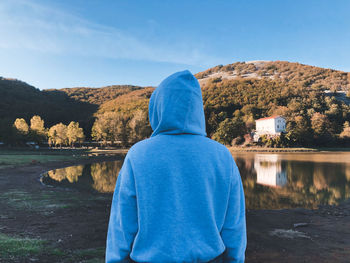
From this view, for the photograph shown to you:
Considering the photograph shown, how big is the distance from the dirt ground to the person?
4.24 meters

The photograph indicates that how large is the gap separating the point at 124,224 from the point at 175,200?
321 millimetres

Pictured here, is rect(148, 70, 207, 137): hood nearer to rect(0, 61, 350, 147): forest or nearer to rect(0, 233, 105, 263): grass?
rect(0, 233, 105, 263): grass

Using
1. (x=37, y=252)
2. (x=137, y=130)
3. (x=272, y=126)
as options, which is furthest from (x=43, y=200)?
(x=272, y=126)

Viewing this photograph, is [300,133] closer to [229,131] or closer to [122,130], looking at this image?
[229,131]

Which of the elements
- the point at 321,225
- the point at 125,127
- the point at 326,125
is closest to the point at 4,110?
the point at 125,127

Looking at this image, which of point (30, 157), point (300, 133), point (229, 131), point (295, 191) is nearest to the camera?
point (295, 191)

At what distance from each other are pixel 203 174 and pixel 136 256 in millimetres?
588

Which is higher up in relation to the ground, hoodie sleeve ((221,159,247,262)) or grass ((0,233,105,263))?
hoodie sleeve ((221,159,247,262))

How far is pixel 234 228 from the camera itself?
1.44m

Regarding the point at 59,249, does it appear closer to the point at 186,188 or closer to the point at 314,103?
the point at 186,188

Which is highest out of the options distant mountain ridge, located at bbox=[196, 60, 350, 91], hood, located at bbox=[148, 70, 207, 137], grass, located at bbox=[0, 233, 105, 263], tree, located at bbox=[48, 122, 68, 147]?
distant mountain ridge, located at bbox=[196, 60, 350, 91]

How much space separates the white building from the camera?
71.1 metres

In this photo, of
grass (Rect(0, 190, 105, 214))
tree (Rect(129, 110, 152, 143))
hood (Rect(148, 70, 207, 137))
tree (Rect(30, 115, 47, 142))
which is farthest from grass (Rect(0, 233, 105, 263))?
tree (Rect(129, 110, 152, 143))

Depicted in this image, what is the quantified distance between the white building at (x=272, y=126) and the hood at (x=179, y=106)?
73.8 metres
